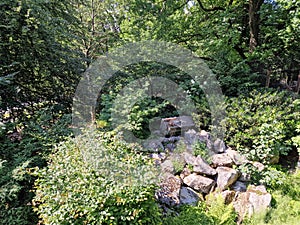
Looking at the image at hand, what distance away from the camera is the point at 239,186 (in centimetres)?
295

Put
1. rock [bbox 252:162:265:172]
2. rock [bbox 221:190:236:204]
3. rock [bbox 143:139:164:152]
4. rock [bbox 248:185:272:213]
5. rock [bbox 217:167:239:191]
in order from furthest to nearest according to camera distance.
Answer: rock [bbox 143:139:164:152] < rock [bbox 252:162:265:172] < rock [bbox 217:167:239:191] < rock [bbox 221:190:236:204] < rock [bbox 248:185:272:213]

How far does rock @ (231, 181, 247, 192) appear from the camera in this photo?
9.49ft

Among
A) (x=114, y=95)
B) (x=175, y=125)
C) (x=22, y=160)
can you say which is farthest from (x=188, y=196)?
(x=114, y=95)

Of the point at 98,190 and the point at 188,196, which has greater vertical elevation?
the point at 98,190

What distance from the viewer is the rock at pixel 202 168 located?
2.99 metres

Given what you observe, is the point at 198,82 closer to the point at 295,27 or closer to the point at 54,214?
the point at 295,27

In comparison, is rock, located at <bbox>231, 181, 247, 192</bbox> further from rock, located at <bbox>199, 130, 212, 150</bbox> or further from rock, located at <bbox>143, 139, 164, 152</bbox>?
rock, located at <bbox>143, 139, 164, 152</bbox>

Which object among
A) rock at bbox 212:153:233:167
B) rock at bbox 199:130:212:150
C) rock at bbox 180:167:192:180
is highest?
rock at bbox 199:130:212:150

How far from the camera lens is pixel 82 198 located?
1805 mm

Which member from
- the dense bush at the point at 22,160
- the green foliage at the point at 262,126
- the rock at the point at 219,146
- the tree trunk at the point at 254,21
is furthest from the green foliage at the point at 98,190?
the tree trunk at the point at 254,21

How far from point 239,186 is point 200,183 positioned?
0.62 metres

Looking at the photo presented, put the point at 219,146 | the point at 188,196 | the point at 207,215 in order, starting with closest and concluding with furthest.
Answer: the point at 207,215
the point at 188,196
the point at 219,146

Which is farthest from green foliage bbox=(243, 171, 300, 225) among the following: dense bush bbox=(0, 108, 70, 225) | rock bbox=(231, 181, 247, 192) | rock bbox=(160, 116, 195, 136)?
dense bush bbox=(0, 108, 70, 225)

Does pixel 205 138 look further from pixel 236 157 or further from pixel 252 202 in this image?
pixel 252 202
